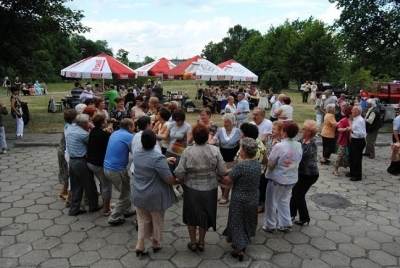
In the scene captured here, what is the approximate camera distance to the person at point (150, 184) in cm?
467

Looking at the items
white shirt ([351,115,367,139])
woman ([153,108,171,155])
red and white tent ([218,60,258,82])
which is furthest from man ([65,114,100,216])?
red and white tent ([218,60,258,82])

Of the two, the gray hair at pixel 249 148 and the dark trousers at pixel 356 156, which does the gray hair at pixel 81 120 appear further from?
the dark trousers at pixel 356 156

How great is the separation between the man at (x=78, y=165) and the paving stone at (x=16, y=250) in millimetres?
1108

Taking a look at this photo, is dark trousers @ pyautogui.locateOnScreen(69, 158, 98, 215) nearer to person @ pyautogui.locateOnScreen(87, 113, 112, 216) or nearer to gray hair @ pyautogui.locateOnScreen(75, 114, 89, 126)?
person @ pyautogui.locateOnScreen(87, 113, 112, 216)

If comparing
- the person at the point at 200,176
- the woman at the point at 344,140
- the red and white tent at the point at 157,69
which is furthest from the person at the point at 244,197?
the red and white tent at the point at 157,69

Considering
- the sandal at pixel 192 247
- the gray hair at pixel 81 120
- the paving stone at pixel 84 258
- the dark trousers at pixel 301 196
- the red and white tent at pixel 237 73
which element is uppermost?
the red and white tent at pixel 237 73

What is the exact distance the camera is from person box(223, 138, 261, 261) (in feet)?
15.3

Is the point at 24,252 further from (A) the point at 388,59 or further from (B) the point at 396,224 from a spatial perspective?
(A) the point at 388,59

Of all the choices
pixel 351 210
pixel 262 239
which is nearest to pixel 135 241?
pixel 262 239

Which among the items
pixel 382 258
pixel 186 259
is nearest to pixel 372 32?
pixel 382 258

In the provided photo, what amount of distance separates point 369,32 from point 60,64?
5590 centimetres

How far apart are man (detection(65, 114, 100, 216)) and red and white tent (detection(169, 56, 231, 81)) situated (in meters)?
10.9

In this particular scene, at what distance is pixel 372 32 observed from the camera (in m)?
17.6

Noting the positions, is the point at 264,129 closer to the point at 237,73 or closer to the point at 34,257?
the point at 34,257
